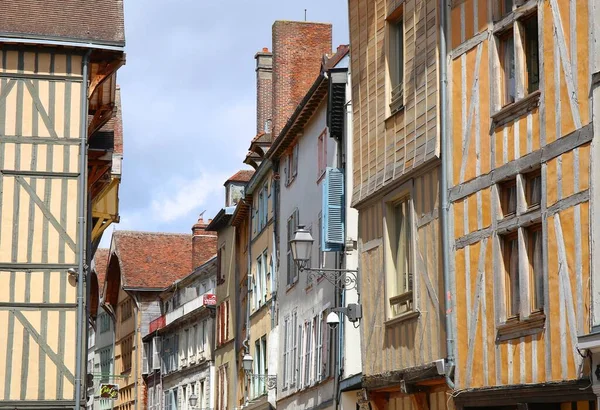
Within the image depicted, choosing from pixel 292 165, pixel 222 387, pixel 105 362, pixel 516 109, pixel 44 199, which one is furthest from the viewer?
pixel 105 362

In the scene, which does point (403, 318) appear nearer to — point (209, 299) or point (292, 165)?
point (292, 165)

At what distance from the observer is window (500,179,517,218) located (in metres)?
13.0

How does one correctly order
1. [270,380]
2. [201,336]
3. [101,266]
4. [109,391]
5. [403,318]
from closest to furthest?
1. [403,318]
2. [270,380]
3. [201,336]
4. [109,391]
5. [101,266]

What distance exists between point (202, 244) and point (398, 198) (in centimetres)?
3535

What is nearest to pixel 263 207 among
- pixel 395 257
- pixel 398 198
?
pixel 395 257

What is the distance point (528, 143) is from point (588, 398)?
2.77m

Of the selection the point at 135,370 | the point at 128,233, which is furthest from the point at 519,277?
the point at 128,233

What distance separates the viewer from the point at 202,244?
→ 5125 centimetres

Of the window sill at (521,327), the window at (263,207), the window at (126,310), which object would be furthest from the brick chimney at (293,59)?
the window at (126,310)

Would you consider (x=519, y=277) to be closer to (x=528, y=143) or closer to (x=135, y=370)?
(x=528, y=143)

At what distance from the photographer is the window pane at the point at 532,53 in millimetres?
12742

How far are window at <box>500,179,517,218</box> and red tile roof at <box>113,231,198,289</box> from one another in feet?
143

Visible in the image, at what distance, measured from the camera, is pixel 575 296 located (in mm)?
11375

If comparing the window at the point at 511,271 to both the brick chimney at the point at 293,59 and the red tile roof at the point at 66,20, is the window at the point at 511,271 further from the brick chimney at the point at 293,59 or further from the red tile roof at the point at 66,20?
the brick chimney at the point at 293,59
